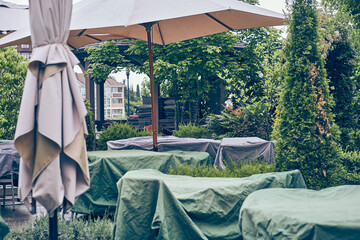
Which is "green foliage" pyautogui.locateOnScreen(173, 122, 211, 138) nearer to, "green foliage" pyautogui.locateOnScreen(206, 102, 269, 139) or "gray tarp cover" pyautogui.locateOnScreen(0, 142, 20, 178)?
"green foliage" pyautogui.locateOnScreen(206, 102, 269, 139)

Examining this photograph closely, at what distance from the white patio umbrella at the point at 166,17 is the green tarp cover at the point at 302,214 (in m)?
2.68

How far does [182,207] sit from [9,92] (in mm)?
9342

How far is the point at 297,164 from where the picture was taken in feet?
16.1

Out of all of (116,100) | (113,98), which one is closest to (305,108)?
(113,98)

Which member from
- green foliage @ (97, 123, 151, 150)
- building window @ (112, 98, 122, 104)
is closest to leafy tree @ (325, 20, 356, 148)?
green foliage @ (97, 123, 151, 150)

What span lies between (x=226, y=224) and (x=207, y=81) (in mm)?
11610

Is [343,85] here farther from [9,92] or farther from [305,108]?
[9,92]

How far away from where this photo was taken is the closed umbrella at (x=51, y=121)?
129 inches

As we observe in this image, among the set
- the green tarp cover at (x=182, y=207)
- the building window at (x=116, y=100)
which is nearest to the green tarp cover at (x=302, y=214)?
the green tarp cover at (x=182, y=207)

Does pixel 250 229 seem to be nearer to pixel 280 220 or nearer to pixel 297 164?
pixel 280 220

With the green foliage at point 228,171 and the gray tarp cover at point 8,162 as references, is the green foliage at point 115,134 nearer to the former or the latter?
the gray tarp cover at point 8,162

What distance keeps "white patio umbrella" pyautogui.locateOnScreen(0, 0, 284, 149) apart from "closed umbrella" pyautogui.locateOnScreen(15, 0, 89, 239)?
5.78ft

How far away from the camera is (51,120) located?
3.28 m

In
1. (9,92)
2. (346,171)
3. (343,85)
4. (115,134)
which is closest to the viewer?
(346,171)
